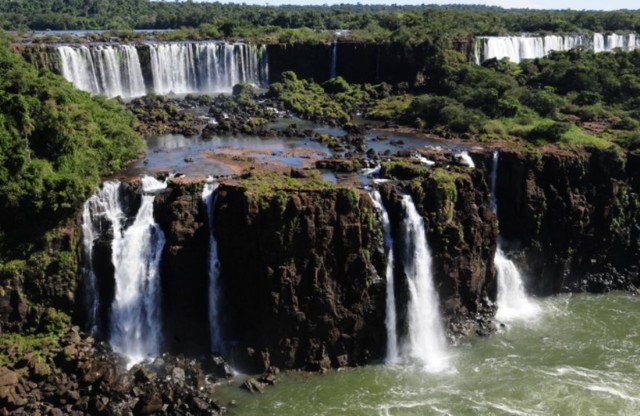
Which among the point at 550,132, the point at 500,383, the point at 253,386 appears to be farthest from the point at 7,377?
the point at 550,132

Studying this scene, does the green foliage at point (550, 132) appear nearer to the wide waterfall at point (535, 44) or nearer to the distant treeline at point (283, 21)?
the wide waterfall at point (535, 44)

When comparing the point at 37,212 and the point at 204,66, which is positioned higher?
the point at 204,66

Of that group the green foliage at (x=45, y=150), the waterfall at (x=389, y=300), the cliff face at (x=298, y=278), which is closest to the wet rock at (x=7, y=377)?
the green foliage at (x=45, y=150)

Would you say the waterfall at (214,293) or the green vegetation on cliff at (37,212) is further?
the waterfall at (214,293)

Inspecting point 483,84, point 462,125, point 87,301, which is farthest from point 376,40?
point 87,301

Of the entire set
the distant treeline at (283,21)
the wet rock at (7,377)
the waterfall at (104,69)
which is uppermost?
the distant treeline at (283,21)

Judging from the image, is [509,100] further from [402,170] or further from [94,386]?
[94,386]

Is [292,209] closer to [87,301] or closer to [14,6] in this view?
[87,301]
